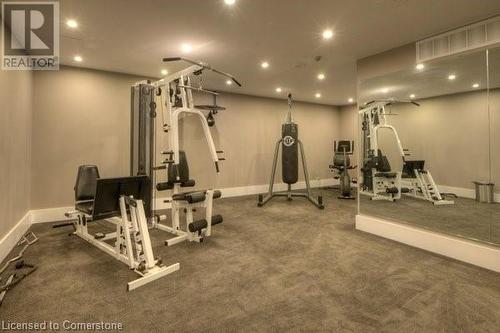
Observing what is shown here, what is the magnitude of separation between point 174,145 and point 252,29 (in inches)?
64.3

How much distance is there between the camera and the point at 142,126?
3934 mm

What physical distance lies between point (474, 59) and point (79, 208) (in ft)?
15.9

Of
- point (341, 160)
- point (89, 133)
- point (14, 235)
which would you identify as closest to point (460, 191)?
point (341, 160)

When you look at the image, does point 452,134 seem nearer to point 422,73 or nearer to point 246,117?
point 422,73

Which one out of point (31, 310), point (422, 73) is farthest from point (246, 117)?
point (31, 310)

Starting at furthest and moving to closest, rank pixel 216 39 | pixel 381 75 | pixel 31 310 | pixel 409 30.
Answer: pixel 381 75 → pixel 216 39 → pixel 409 30 → pixel 31 310

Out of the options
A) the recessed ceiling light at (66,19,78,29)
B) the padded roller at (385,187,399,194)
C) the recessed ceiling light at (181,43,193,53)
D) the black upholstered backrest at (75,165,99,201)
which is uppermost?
the recessed ceiling light at (181,43,193,53)

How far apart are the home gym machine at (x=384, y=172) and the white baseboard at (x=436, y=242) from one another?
55 cm

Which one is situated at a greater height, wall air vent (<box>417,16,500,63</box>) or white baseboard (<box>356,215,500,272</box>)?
wall air vent (<box>417,16,500,63</box>)

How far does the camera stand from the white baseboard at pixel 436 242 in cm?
261

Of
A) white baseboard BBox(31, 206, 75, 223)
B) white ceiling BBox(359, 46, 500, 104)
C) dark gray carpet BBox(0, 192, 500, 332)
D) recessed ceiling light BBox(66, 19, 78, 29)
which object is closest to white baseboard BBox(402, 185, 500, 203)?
dark gray carpet BBox(0, 192, 500, 332)

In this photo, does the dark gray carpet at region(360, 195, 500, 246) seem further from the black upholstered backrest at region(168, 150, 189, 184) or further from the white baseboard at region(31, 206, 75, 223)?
the white baseboard at region(31, 206, 75, 223)

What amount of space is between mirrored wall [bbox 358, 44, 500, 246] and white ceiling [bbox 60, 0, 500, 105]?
54 cm

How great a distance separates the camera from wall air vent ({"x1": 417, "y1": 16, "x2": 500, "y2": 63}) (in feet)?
8.75
